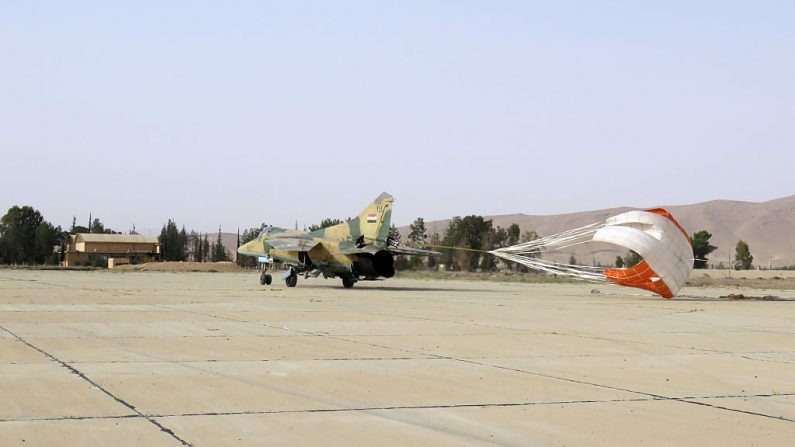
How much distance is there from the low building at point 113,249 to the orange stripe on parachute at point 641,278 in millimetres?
80698

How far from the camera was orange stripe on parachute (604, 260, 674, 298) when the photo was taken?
30.7 m

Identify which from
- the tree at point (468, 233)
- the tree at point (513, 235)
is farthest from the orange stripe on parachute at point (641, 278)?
the tree at point (513, 235)

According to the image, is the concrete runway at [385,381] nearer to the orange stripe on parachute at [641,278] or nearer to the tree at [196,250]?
the orange stripe on parachute at [641,278]

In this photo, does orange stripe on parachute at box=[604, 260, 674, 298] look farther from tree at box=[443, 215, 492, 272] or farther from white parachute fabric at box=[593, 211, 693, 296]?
tree at box=[443, 215, 492, 272]

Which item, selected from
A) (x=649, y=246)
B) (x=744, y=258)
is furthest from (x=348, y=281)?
(x=744, y=258)

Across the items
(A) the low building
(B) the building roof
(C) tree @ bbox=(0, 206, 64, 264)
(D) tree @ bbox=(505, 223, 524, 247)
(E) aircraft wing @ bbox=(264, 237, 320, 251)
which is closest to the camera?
→ (E) aircraft wing @ bbox=(264, 237, 320, 251)

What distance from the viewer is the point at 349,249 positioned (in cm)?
3884

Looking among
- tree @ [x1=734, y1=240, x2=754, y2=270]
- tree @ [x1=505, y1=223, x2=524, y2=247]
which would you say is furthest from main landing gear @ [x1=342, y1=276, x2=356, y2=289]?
tree @ [x1=734, y1=240, x2=754, y2=270]

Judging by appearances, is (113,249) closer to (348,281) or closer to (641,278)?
(348,281)

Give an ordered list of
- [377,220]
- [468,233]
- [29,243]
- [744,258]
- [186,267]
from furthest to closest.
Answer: [744,258]
[29,243]
[468,233]
[186,267]
[377,220]

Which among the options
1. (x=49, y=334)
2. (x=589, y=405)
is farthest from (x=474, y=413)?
(x=49, y=334)

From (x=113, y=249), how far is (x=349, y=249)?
243 ft

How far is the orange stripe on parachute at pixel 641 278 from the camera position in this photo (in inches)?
1207

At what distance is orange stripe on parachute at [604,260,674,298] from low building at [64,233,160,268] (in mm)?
80698
